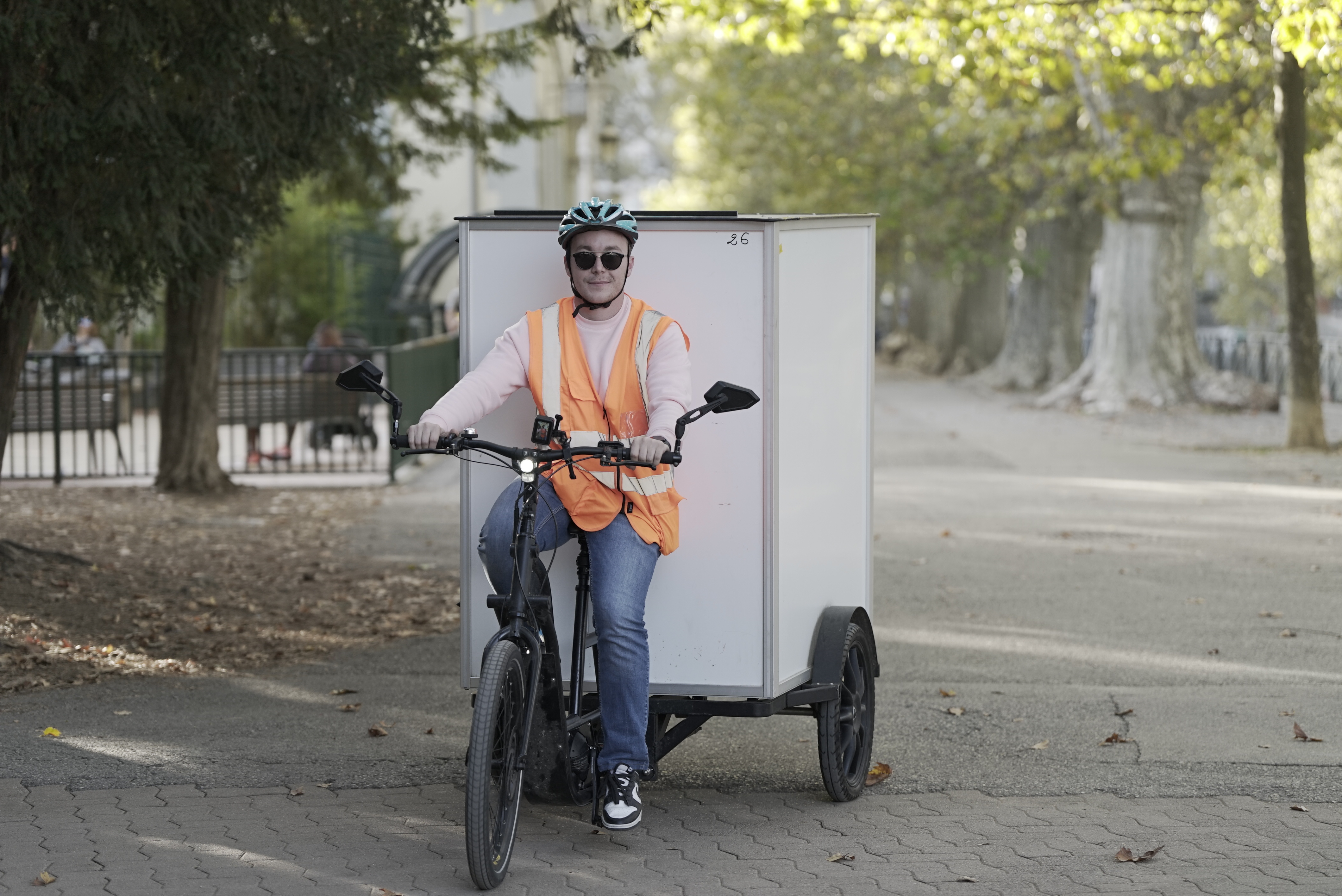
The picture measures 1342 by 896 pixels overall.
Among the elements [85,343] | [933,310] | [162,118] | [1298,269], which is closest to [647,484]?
[162,118]

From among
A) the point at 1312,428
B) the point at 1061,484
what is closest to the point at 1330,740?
the point at 1061,484

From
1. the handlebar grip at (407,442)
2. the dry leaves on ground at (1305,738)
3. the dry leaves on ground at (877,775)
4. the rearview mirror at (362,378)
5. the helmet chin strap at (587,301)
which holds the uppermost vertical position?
the helmet chin strap at (587,301)

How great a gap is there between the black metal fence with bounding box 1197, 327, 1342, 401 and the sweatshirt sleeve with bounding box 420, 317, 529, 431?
22.4 m

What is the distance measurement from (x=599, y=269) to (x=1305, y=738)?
3526 mm

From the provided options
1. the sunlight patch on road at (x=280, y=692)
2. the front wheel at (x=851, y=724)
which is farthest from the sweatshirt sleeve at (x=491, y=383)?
the sunlight patch on road at (x=280, y=692)

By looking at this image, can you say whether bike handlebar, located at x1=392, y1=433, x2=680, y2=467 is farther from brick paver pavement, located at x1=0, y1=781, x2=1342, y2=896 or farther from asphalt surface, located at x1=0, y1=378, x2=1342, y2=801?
asphalt surface, located at x1=0, y1=378, x2=1342, y2=801

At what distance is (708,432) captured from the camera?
16.9ft

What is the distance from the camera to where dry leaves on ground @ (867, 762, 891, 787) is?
576cm

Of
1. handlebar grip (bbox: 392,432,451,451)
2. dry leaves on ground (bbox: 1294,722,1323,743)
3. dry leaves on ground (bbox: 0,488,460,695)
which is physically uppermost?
handlebar grip (bbox: 392,432,451,451)

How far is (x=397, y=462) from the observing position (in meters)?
15.8

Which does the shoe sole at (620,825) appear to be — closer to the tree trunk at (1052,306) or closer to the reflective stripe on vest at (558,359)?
the reflective stripe on vest at (558,359)

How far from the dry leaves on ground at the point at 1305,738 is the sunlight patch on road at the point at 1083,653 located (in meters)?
1.07

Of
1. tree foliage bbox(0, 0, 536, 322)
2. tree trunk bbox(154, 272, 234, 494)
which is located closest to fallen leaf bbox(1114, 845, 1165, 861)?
tree foliage bbox(0, 0, 536, 322)

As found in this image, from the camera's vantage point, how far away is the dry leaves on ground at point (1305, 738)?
6.29 meters
